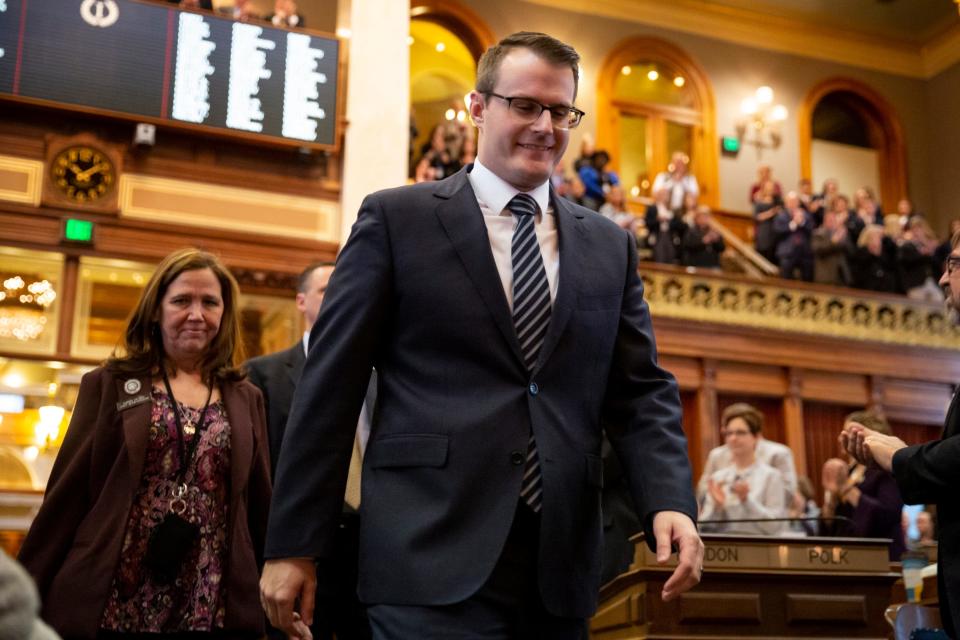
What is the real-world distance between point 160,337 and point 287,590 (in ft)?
4.59

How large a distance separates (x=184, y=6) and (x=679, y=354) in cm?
579

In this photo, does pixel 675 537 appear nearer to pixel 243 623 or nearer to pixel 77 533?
pixel 243 623

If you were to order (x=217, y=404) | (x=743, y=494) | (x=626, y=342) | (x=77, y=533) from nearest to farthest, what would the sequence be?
(x=626, y=342) → (x=77, y=533) → (x=217, y=404) → (x=743, y=494)

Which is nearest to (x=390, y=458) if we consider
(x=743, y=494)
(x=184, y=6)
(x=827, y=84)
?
(x=743, y=494)

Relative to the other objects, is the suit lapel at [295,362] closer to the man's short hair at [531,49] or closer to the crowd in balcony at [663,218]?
the man's short hair at [531,49]

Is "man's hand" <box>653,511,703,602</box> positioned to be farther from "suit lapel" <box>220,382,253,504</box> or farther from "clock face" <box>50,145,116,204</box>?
"clock face" <box>50,145,116,204</box>

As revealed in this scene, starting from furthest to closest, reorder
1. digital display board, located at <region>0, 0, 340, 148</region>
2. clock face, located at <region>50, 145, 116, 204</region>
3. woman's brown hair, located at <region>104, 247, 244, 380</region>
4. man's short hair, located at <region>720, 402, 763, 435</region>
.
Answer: clock face, located at <region>50, 145, 116, 204</region>, digital display board, located at <region>0, 0, 340, 148</region>, man's short hair, located at <region>720, 402, 763, 435</region>, woman's brown hair, located at <region>104, 247, 244, 380</region>

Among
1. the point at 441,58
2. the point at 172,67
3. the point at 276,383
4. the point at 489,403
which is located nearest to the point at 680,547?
the point at 489,403

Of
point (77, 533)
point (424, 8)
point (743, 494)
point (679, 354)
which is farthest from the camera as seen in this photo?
point (424, 8)

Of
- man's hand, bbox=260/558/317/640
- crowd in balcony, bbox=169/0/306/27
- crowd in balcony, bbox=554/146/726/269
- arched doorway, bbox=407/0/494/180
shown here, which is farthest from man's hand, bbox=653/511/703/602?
arched doorway, bbox=407/0/494/180

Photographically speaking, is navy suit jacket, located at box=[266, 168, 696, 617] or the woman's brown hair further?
the woman's brown hair

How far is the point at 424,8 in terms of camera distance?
13.6 m

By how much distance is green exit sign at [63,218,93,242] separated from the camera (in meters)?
8.62

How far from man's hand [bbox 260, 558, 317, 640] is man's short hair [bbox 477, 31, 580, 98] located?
945 mm
